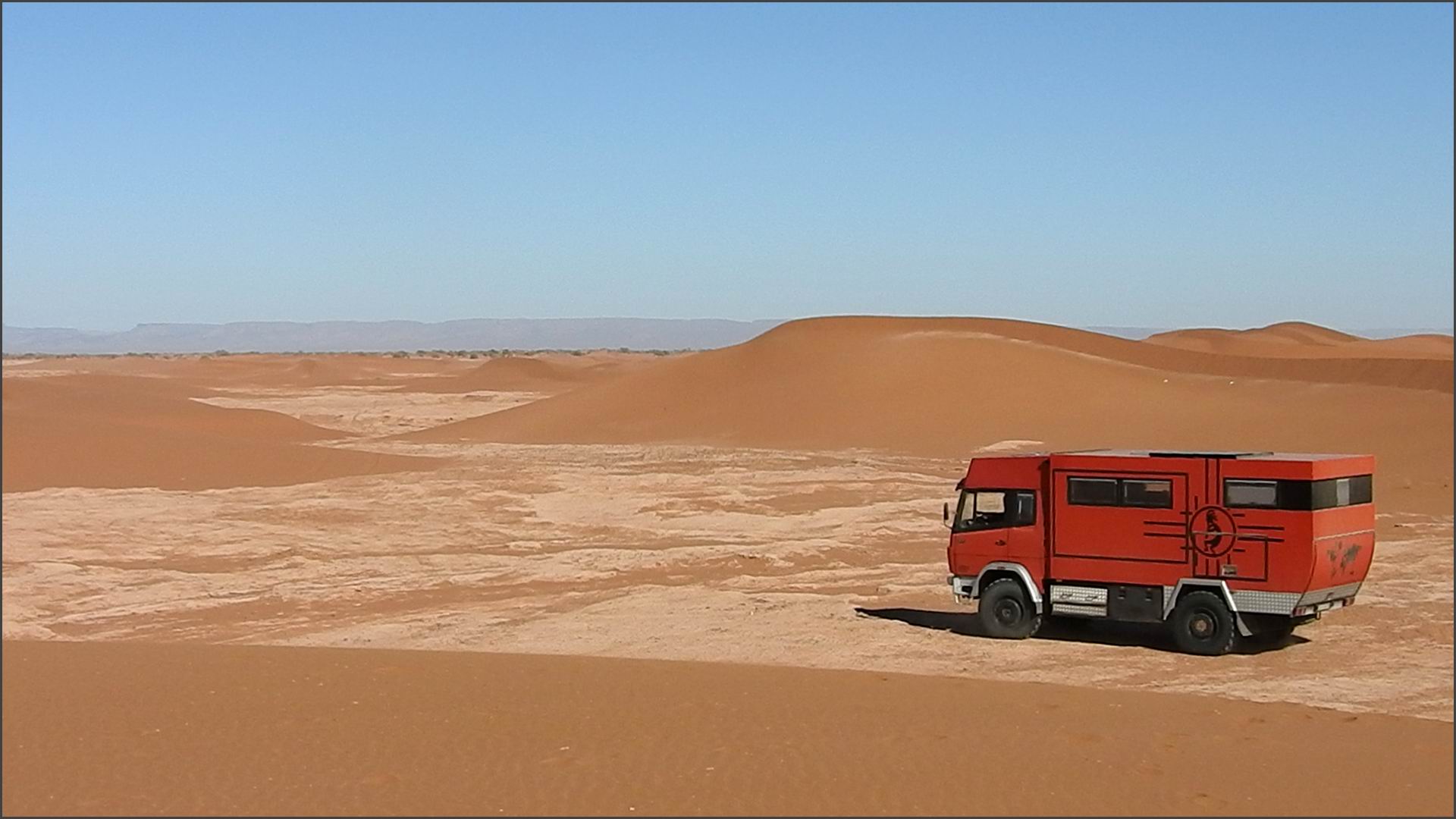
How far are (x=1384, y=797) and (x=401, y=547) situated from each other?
2170 centimetres

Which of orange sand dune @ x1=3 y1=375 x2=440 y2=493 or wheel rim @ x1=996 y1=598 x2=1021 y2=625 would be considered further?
orange sand dune @ x1=3 y1=375 x2=440 y2=493

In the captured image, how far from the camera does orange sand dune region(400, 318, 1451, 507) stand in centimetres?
4638

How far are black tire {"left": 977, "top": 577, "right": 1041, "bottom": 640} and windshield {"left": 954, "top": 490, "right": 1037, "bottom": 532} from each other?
79 cm

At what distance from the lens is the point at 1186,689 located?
16641 mm

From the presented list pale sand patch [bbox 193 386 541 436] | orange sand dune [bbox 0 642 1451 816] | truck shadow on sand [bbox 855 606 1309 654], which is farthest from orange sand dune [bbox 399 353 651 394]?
orange sand dune [bbox 0 642 1451 816]

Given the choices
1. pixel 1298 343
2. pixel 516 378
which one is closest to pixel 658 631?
pixel 516 378

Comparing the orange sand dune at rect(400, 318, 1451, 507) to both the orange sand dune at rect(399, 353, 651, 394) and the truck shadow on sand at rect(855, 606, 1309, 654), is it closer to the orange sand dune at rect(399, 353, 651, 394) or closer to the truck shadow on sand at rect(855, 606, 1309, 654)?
the truck shadow on sand at rect(855, 606, 1309, 654)

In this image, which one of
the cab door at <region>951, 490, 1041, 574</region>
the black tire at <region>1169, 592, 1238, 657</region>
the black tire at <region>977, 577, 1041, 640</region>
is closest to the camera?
the black tire at <region>1169, 592, 1238, 657</region>

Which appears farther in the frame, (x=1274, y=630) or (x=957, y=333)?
(x=957, y=333)

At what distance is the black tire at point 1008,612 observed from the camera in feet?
65.2

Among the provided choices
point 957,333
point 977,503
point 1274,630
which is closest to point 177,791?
point 977,503

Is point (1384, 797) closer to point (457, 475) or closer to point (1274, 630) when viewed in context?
point (1274, 630)

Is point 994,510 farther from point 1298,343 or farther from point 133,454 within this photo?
point 1298,343

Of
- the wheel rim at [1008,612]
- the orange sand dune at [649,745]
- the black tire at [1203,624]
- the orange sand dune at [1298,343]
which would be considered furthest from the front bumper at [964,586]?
the orange sand dune at [1298,343]
